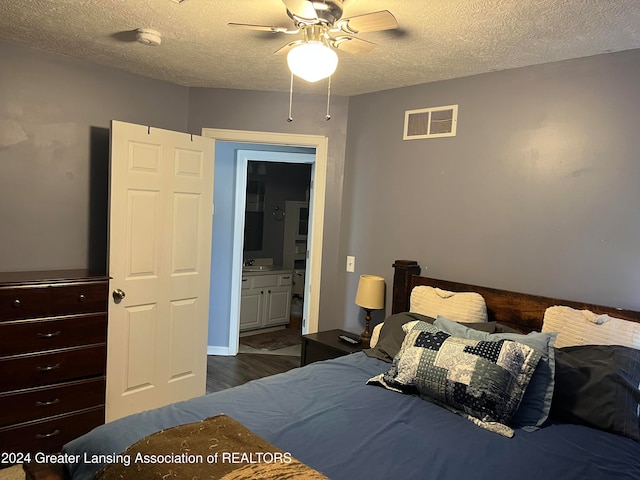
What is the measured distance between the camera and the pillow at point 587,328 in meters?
2.03

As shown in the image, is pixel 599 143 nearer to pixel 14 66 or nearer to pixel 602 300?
pixel 602 300

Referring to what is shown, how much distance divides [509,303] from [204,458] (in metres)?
1.83

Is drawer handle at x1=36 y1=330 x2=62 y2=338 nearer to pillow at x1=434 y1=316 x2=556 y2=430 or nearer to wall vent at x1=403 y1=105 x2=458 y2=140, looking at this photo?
pillow at x1=434 y1=316 x2=556 y2=430

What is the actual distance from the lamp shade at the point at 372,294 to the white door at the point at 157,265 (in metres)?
1.19

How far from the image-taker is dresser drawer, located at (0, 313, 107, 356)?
2.48 meters

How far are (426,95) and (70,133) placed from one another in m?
2.30

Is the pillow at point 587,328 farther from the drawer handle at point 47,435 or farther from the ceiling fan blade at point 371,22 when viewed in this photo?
the drawer handle at point 47,435

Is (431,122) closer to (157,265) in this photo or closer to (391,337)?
(391,337)

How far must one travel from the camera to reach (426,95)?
307 cm

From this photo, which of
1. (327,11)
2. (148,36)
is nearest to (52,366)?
(148,36)

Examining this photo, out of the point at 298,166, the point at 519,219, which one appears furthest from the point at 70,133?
the point at 298,166

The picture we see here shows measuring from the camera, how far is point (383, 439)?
1.67 meters

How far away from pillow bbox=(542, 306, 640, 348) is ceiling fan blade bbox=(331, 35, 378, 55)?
1542 millimetres

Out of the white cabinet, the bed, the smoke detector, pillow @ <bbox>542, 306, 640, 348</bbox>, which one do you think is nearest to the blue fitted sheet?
the bed
